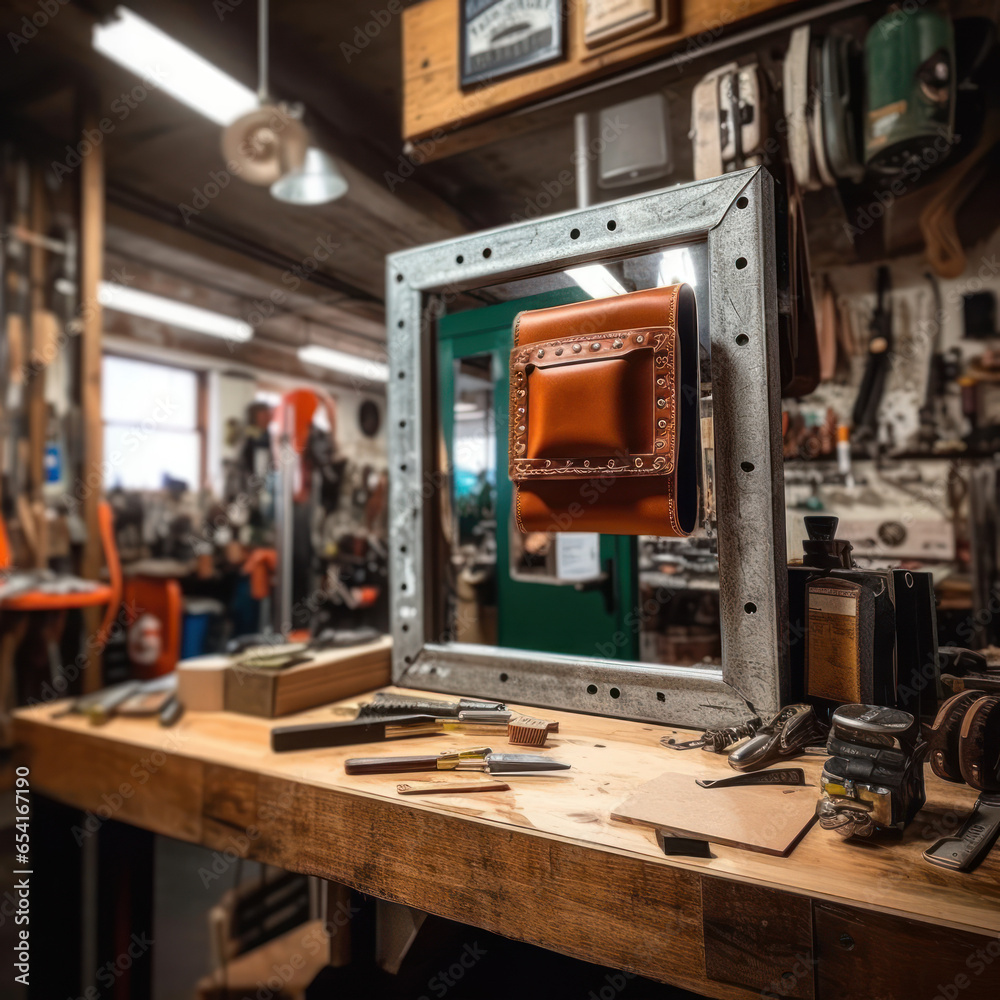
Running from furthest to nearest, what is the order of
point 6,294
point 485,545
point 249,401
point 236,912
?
1. point 249,401
2. point 6,294
3. point 485,545
4. point 236,912

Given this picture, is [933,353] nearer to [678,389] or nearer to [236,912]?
[678,389]

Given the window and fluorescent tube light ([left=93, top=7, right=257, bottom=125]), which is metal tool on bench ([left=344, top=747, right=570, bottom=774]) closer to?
fluorescent tube light ([left=93, top=7, right=257, bottom=125])

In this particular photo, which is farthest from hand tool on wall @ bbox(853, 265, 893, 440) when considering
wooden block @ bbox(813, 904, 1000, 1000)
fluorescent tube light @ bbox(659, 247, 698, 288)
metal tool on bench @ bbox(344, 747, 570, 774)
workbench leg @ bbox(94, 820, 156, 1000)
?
Result: workbench leg @ bbox(94, 820, 156, 1000)

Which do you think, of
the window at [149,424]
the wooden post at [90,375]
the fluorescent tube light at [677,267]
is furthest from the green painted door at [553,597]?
the window at [149,424]

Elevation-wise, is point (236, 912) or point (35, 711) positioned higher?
point (35, 711)

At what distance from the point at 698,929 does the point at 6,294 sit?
4.14 metres

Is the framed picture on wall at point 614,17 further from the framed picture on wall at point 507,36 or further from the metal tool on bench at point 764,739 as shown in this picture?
the metal tool on bench at point 764,739

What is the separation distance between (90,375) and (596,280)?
3.19 m

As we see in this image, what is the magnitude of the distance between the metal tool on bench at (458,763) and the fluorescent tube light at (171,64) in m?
2.40

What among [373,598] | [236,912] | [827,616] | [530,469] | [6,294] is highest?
[6,294]

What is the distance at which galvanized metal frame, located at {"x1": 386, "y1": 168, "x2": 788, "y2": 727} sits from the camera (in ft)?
2.93

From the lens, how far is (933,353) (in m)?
3.87

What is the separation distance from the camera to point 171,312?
20.2ft

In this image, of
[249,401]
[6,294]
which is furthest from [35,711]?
[249,401]
